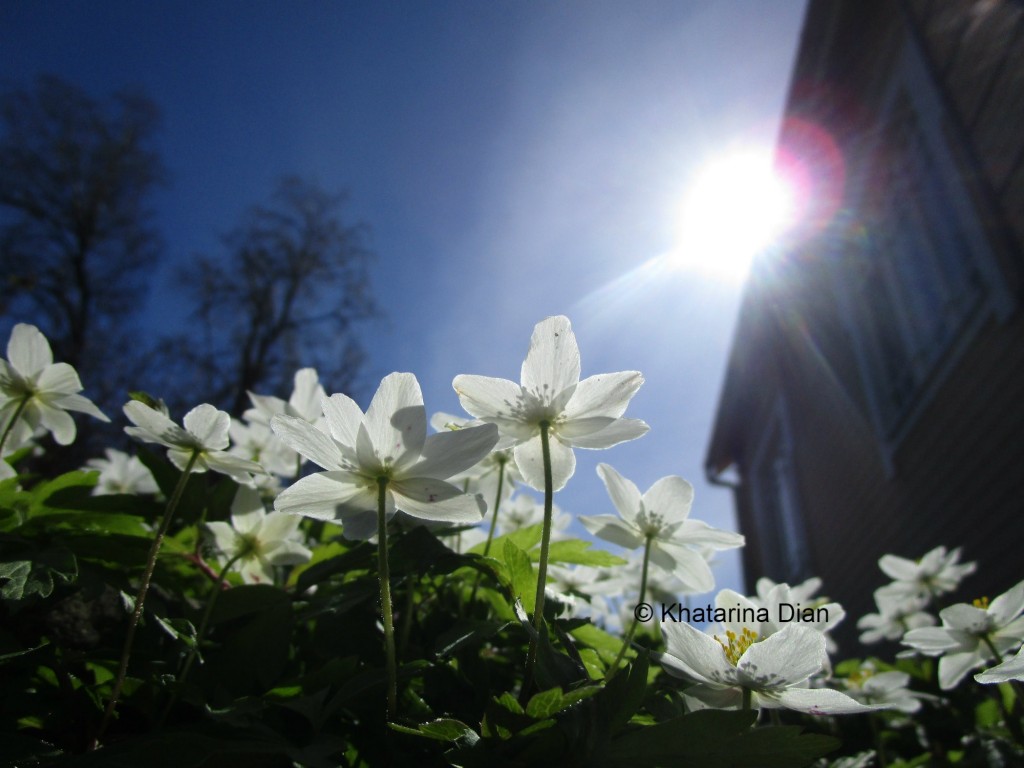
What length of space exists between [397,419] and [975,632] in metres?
1.22

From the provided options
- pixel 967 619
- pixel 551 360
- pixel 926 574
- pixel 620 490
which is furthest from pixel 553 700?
pixel 926 574

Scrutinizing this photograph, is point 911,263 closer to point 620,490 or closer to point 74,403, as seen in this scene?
point 620,490

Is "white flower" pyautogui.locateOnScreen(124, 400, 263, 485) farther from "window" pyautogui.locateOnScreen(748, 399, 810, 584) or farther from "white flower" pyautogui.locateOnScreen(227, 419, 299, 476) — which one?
"window" pyautogui.locateOnScreen(748, 399, 810, 584)

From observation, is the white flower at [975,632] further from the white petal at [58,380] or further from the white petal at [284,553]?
the white petal at [58,380]

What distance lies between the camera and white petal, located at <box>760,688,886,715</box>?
2.57 ft

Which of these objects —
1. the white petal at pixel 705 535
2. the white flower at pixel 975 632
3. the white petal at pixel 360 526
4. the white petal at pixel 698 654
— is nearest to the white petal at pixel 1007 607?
the white flower at pixel 975 632

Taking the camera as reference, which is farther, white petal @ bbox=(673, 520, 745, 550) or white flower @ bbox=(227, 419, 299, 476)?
white flower @ bbox=(227, 419, 299, 476)

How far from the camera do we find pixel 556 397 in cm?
98

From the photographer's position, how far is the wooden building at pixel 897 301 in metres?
4.09

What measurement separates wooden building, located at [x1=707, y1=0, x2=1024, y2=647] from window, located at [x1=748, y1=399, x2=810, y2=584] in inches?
1.8

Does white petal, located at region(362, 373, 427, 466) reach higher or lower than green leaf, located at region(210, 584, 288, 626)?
higher

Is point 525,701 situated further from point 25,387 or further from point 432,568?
point 25,387

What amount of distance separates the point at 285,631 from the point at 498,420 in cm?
38

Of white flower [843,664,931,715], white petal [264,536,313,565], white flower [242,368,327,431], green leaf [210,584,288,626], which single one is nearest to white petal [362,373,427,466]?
green leaf [210,584,288,626]
